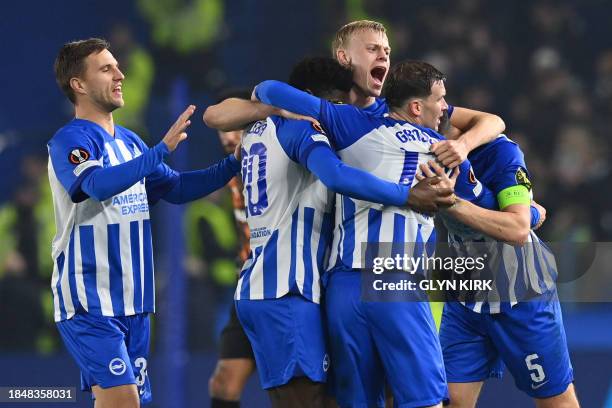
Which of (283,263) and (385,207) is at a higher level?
(385,207)

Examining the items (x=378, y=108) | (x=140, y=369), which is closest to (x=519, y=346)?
(x=378, y=108)

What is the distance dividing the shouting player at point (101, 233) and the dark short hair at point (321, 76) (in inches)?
19.2

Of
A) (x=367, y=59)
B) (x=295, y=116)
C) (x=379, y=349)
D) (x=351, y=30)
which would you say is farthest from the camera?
(x=351, y=30)

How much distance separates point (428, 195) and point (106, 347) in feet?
4.72

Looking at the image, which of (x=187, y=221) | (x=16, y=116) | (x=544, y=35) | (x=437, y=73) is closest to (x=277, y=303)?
(x=437, y=73)

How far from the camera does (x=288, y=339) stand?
451 cm

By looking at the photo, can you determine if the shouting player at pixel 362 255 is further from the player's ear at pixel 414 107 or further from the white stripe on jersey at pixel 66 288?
the white stripe on jersey at pixel 66 288

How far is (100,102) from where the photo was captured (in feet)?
16.1

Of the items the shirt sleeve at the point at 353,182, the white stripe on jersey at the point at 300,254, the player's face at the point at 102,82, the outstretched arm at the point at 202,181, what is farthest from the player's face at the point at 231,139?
the shirt sleeve at the point at 353,182

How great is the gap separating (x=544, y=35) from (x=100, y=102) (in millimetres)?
6623

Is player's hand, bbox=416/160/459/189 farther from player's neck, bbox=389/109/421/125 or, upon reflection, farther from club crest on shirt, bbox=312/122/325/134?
club crest on shirt, bbox=312/122/325/134

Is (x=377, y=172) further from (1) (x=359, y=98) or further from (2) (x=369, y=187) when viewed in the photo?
(1) (x=359, y=98)

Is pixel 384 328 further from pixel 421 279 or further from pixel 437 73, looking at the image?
pixel 437 73

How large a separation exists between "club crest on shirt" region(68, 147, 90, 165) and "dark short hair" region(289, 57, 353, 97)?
0.91 m
